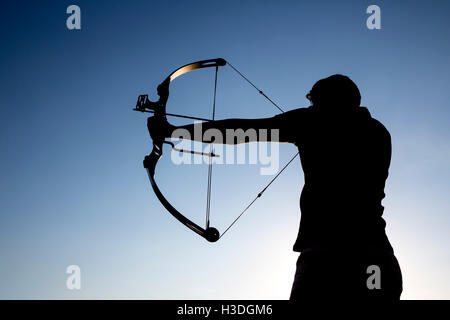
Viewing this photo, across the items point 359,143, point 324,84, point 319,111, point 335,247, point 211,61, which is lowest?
point 335,247

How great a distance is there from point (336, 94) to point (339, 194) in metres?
0.48

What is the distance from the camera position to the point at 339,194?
46.9 inches

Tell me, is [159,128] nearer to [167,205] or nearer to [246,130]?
[246,130]

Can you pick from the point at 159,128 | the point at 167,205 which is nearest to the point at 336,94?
the point at 159,128

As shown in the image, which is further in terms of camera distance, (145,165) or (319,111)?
(145,165)

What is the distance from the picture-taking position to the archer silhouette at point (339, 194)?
1.05 meters

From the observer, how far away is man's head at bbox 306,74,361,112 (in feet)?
4.61
